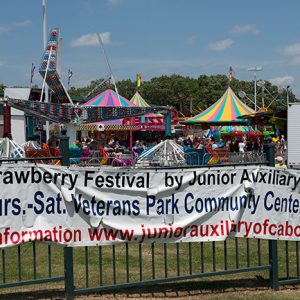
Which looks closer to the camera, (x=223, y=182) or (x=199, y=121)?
(x=223, y=182)

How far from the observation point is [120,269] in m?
7.06

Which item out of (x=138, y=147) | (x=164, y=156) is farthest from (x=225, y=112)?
(x=164, y=156)

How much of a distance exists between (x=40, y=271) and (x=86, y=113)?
49.7ft

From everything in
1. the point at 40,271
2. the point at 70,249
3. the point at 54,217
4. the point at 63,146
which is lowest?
the point at 40,271

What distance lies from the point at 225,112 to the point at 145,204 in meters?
28.1

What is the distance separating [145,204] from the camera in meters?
5.57

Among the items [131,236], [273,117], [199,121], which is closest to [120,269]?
[131,236]

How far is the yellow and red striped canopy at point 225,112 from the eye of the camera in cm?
3198

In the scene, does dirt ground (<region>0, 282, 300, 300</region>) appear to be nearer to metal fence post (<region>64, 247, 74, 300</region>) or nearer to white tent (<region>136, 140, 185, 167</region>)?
metal fence post (<region>64, 247, 74, 300</region>)

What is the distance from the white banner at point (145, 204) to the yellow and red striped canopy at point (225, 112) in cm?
2573

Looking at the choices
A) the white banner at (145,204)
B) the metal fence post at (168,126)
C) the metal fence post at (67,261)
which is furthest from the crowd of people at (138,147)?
the metal fence post at (67,261)

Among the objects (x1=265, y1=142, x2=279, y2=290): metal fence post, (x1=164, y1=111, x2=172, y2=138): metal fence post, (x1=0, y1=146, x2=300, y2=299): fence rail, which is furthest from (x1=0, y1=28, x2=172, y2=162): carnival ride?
(x1=265, y1=142, x2=279, y2=290): metal fence post

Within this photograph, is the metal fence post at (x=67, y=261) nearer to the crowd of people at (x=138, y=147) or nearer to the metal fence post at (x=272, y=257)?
the metal fence post at (x=272, y=257)

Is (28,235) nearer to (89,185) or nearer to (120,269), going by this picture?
(89,185)
